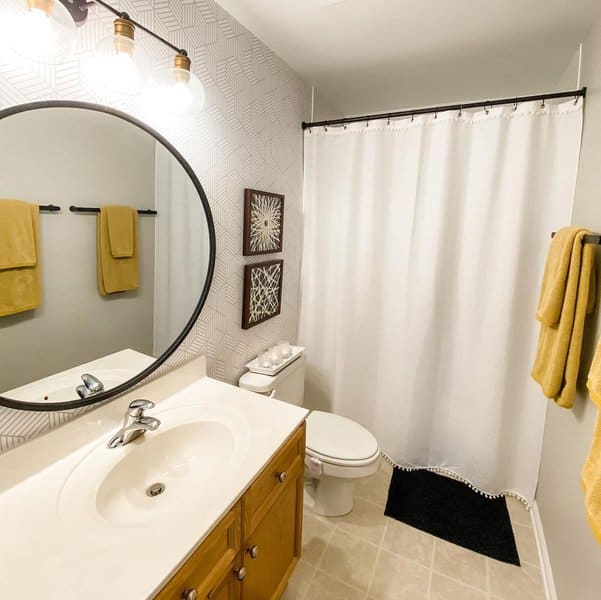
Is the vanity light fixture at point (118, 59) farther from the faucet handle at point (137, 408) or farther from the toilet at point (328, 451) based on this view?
the toilet at point (328, 451)

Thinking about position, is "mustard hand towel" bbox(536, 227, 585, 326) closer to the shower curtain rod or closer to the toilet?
the shower curtain rod

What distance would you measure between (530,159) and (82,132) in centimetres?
188

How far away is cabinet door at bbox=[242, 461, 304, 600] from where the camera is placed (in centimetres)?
105

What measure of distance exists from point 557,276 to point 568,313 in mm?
140

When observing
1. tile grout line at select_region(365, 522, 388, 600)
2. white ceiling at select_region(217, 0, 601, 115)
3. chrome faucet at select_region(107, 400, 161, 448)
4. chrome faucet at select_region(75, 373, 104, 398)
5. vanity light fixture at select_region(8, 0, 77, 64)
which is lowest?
tile grout line at select_region(365, 522, 388, 600)

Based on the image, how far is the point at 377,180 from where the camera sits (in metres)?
2.04

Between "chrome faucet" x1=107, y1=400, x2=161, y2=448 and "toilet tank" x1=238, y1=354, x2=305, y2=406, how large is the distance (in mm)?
630

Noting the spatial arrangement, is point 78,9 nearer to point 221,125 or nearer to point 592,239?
point 221,125

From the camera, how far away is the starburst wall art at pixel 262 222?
1.65 metres

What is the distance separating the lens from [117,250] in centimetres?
115

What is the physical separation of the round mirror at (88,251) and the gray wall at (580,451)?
4.99 ft

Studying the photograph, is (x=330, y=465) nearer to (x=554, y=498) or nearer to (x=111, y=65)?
(x=554, y=498)

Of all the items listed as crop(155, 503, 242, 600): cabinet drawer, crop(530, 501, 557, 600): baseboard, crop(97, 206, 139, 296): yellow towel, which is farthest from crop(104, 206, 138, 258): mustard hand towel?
crop(530, 501, 557, 600): baseboard

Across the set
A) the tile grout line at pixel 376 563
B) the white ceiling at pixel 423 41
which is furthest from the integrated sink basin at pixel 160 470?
the white ceiling at pixel 423 41
